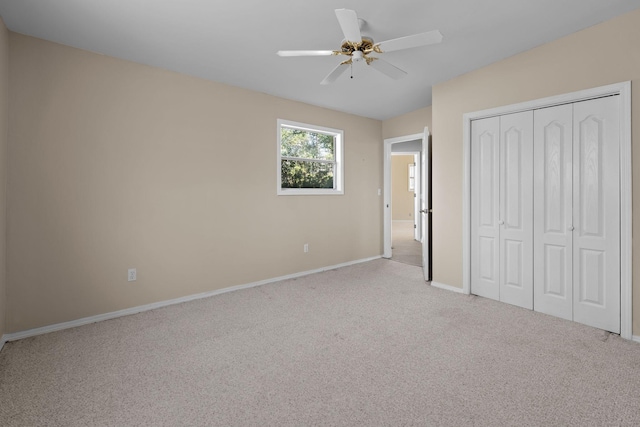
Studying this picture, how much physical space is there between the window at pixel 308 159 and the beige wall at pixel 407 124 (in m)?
1.06

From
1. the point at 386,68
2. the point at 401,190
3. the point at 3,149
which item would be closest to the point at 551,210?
the point at 386,68

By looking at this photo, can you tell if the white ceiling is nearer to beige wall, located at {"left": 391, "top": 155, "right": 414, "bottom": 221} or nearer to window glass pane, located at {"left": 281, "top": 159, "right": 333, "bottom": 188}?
window glass pane, located at {"left": 281, "top": 159, "right": 333, "bottom": 188}

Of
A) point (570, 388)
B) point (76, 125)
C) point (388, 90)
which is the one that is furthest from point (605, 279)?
point (76, 125)

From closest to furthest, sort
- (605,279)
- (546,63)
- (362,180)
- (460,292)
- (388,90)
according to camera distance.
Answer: (605,279), (546,63), (460,292), (388,90), (362,180)

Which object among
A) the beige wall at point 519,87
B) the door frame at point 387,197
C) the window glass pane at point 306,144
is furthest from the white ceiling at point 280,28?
the door frame at point 387,197

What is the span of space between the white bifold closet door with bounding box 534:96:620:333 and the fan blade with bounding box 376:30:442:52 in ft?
5.49

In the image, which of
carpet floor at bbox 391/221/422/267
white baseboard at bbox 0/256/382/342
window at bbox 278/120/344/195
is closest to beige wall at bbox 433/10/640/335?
carpet floor at bbox 391/221/422/267

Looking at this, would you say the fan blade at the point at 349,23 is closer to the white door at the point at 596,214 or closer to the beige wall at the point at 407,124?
the white door at the point at 596,214

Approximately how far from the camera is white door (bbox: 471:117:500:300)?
341 centimetres

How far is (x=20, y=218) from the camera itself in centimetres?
259

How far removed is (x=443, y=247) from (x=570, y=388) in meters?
2.14

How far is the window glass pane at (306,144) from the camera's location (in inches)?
177

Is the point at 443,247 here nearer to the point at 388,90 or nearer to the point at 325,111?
the point at 388,90

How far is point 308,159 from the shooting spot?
473 centimetres
